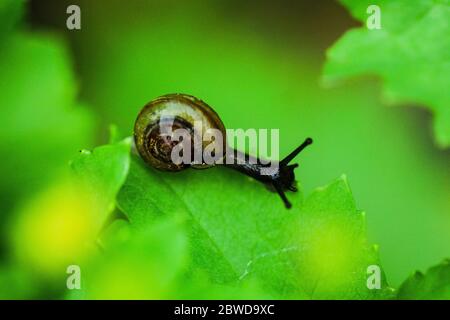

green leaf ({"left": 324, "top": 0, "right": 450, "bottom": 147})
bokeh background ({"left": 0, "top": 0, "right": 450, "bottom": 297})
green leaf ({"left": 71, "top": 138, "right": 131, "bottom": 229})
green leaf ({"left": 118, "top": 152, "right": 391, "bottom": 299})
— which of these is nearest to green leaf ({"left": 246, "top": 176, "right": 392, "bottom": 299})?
green leaf ({"left": 118, "top": 152, "right": 391, "bottom": 299})

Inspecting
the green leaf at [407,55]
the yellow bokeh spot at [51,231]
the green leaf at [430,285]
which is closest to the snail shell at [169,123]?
the yellow bokeh spot at [51,231]

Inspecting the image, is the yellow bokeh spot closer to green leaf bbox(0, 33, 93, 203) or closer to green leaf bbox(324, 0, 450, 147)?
green leaf bbox(0, 33, 93, 203)

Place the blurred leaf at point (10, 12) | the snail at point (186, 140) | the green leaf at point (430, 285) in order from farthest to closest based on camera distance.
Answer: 1. the blurred leaf at point (10, 12)
2. the snail at point (186, 140)
3. the green leaf at point (430, 285)

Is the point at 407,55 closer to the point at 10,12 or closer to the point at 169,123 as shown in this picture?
the point at 169,123

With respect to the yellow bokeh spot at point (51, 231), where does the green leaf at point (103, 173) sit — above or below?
above

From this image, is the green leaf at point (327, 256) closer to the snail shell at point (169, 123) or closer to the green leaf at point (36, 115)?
the snail shell at point (169, 123)

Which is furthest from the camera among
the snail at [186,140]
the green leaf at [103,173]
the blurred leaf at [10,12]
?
the blurred leaf at [10,12]
